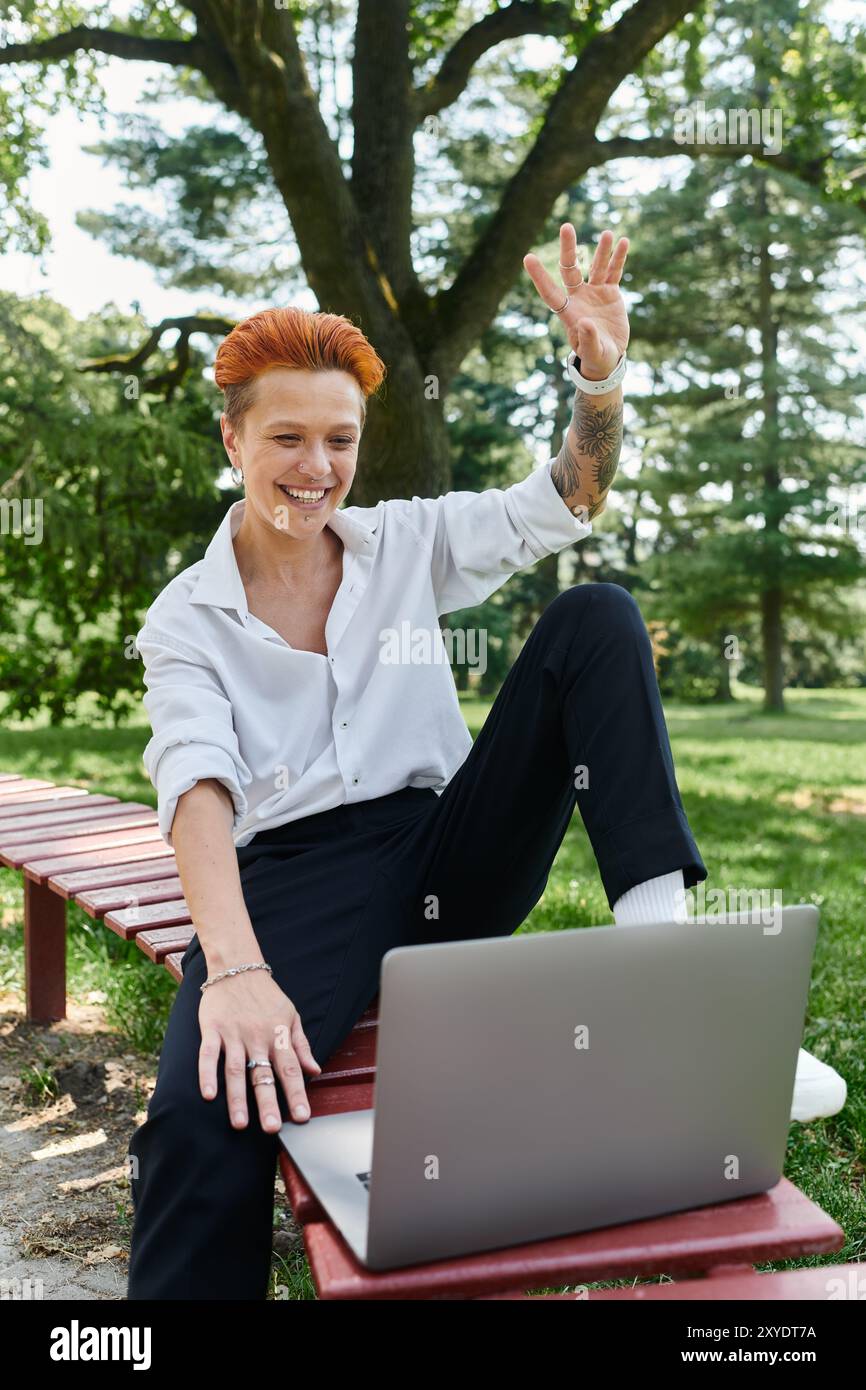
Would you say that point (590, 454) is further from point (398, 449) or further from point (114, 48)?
point (114, 48)

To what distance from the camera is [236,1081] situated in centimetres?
152

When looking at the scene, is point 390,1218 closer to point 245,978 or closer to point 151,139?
point 245,978

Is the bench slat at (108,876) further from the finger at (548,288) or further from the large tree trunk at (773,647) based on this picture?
the large tree trunk at (773,647)

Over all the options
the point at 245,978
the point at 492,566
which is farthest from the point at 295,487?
the point at 245,978

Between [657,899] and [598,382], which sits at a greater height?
[598,382]

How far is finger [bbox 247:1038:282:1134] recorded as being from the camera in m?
1.48

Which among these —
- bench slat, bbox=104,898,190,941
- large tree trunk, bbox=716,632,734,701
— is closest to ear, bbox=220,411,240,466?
bench slat, bbox=104,898,190,941

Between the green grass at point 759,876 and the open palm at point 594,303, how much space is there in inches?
66.2

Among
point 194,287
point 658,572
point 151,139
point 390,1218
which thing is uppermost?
point 151,139

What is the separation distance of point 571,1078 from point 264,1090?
1.65ft

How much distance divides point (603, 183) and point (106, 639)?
14.6 metres

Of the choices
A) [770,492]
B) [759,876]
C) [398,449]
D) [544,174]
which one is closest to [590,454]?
[759,876]

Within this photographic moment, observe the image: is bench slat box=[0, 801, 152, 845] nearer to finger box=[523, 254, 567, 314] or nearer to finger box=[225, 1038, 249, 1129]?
finger box=[225, 1038, 249, 1129]
